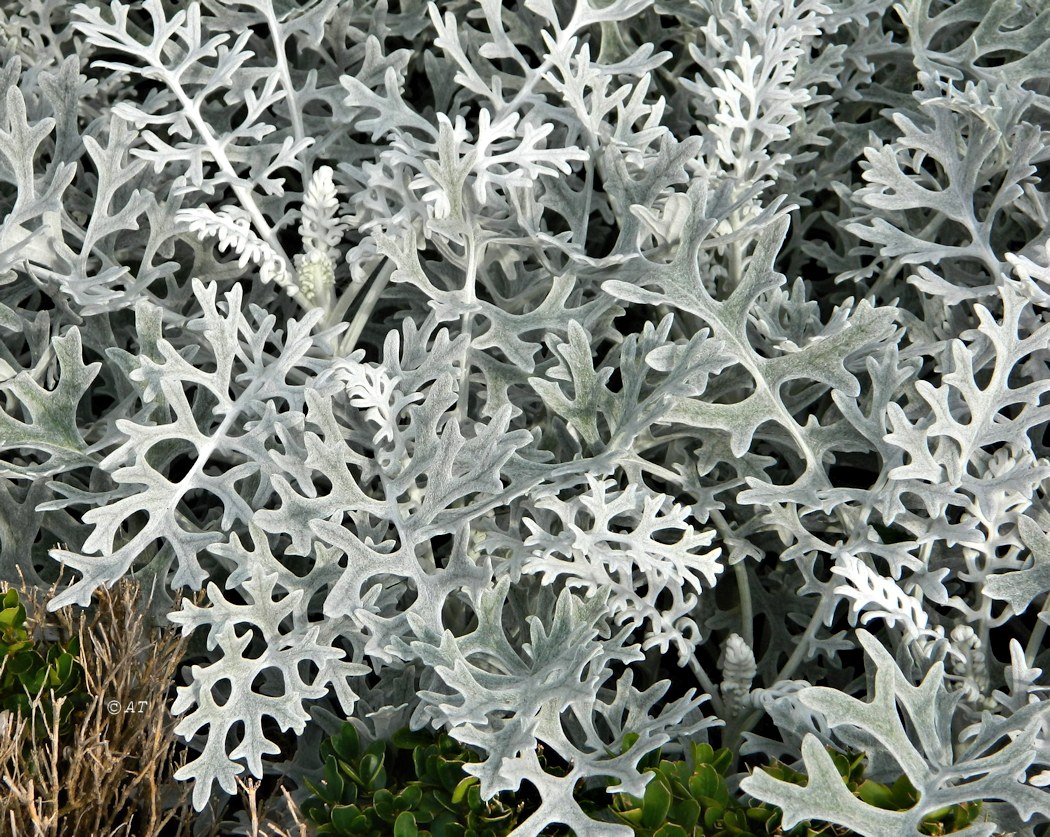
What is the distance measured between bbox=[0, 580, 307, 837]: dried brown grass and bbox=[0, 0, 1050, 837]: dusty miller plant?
0.05 metres

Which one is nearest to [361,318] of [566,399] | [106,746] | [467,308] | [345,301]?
[345,301]

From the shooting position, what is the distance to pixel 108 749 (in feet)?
3.62

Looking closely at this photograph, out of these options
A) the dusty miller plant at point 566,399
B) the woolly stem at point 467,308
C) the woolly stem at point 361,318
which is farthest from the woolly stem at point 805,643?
the woolly stem at point 361,318

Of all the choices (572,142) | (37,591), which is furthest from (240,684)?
(572,142)

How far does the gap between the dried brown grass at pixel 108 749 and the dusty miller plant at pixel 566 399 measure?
0.16ft

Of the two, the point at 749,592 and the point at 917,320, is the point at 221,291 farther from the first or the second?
the point at 917,320

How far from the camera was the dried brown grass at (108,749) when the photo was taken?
108 cm

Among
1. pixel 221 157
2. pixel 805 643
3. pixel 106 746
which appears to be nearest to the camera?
pixel 106 746

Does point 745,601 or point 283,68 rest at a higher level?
point 283,68

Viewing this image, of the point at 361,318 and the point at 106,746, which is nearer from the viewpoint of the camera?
the point at 106,746

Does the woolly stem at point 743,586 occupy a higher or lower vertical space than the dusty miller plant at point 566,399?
lower

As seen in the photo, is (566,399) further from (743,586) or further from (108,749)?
(108,749)

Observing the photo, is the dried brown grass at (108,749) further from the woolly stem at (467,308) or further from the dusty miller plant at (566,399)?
the woolly stem at (467,308)

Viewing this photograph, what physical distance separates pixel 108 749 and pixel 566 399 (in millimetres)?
589
